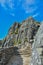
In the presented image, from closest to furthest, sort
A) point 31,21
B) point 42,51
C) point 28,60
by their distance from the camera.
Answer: point 42,51
point 28,60
point 31,21

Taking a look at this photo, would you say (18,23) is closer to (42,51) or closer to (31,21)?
(31,21)

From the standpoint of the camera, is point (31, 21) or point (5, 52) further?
point (31, 21)

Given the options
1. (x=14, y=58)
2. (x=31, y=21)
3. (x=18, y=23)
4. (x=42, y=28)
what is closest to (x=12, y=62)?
(x=14, y=58)

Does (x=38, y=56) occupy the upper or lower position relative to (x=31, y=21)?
lower

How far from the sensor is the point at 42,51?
61.0 feet

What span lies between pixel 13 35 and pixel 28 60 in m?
37.0

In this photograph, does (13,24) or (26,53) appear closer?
(26,53)

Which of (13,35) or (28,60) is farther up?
(13,35)

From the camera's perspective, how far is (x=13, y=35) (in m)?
58.8

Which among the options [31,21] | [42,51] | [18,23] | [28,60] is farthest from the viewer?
[18,23]

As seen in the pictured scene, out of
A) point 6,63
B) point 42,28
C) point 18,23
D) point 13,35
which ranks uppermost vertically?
point 18,23

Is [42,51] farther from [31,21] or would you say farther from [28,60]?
[31,21]

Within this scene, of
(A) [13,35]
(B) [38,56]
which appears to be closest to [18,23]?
(A) [13,35]

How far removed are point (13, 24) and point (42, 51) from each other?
5050 centimetres
